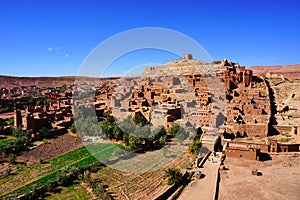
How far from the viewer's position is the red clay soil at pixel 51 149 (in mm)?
12289

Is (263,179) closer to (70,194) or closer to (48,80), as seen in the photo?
(70,194)

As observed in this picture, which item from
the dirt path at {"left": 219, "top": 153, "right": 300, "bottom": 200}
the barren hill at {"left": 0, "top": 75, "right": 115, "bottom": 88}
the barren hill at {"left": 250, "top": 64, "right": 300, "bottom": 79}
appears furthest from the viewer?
the barren hill at {"left": 0, "top": 75, "right": 115, "bottom": 88}

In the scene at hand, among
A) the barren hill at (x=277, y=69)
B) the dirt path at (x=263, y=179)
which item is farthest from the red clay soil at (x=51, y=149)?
the barren hill at (x=277, y=69)

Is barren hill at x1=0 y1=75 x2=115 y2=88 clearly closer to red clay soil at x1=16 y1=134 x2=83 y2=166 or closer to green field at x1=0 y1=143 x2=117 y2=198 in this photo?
red clay soil at x1=16 y1=134 x2=83 y2=166

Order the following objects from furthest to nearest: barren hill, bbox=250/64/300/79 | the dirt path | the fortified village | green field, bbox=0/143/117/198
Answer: barren hill, bbox=250/64/300/79
the fortified village
green field, bbox=0/143/117/198
the dirt path

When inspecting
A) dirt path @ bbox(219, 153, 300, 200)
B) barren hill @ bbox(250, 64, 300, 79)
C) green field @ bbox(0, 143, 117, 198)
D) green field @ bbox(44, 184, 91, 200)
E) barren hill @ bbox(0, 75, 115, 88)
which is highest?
barren hill @ bbox(250, 64, 300, 79)

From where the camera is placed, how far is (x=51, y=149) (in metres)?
13.4

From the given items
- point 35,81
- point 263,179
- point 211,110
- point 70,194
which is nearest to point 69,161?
point 70,194

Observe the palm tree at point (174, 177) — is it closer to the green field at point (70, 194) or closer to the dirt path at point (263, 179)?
the dirt path at point (263, 179)

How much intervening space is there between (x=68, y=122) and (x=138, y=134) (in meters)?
5.73

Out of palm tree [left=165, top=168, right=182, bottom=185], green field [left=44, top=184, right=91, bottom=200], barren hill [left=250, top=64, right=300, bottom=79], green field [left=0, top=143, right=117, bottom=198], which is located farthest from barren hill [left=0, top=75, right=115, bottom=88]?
palm tree [left=165, top=168, right=182, bottom=185]

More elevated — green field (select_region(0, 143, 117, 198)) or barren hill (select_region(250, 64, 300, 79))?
barren hill (select_region(250, 64, 300, 79))

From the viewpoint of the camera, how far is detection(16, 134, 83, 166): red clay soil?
40.3 ft

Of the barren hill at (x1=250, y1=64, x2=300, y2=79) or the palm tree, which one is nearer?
the palm tree
